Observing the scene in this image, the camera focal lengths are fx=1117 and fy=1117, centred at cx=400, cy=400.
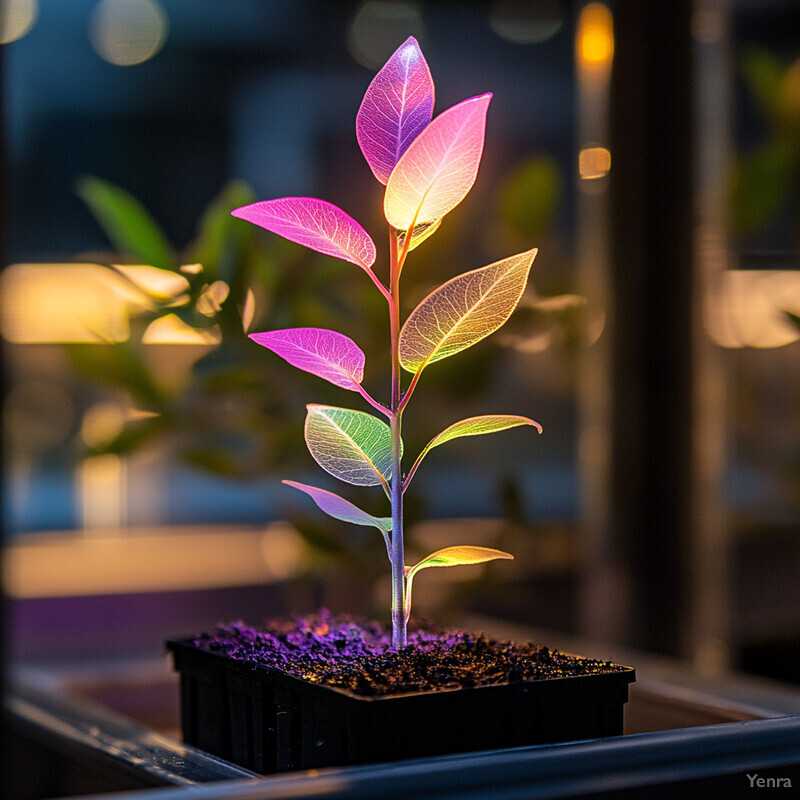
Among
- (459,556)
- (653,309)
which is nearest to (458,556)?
(459,556)

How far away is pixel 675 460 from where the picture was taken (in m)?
2.50

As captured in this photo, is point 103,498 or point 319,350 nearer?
point 319,350

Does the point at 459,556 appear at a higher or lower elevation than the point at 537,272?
lower

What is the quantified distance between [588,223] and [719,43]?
49cm

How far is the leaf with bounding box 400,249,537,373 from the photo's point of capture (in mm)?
894

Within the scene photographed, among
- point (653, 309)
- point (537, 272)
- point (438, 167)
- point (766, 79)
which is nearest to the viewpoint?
point (438, 167)

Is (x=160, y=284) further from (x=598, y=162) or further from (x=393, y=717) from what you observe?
(x=598, y=162)

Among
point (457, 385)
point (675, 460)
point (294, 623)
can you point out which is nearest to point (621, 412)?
point (675, 460)

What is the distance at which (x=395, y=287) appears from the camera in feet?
3.07

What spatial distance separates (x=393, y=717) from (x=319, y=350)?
0.29 metres

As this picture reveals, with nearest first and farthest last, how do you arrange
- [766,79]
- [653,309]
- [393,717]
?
[393,717] < [766,79] < [653,309]

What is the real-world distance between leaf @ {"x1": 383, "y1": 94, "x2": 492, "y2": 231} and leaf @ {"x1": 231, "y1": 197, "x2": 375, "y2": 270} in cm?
3

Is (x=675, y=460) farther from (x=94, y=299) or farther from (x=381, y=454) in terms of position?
(x=381, y=454)

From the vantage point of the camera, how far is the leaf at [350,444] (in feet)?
2.99
